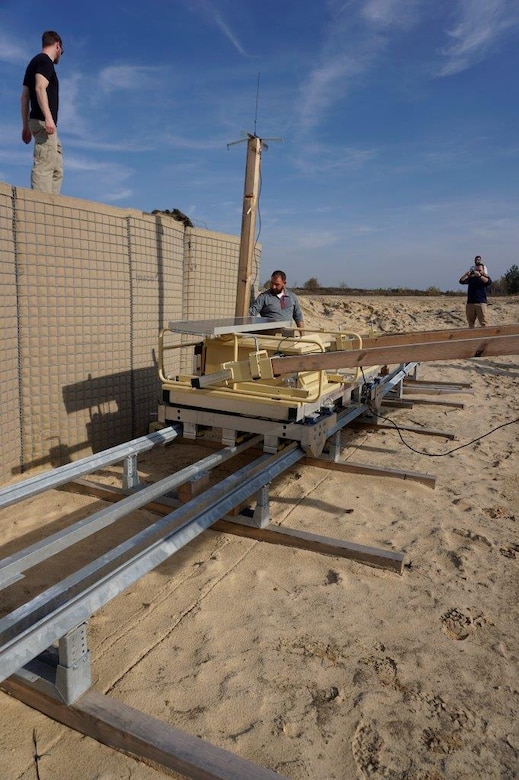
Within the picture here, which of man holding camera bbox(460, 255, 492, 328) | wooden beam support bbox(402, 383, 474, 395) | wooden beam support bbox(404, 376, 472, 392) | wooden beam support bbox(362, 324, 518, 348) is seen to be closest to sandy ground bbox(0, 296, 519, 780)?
wooden beam support bbox(362, 324, 518, 348)

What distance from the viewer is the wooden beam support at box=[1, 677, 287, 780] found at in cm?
206

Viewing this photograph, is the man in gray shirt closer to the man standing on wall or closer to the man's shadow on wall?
the man's shadow on wall

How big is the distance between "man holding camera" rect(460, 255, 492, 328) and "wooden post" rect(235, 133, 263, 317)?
8819mm

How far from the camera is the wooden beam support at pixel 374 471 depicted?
538cm

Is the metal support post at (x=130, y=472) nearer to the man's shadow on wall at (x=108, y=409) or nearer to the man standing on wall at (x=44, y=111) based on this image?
the man's shadow on wall at (x=108, y=409)

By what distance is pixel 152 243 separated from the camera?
6668 millimetres

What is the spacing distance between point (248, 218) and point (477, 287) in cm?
908

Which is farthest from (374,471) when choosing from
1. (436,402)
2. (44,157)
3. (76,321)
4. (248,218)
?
(44,157)

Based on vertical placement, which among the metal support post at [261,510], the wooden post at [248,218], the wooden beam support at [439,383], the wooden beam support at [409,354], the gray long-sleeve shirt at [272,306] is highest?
the wooden post at [248,218]

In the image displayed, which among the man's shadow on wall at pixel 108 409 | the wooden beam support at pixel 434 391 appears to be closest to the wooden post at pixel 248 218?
the man's shadow on wall at pixel 108 409

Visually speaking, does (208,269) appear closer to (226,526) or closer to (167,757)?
(226,526)

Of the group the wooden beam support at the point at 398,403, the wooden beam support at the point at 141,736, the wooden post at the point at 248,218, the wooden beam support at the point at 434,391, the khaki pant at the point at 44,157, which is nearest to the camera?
the wooden beam support at the point at 141,736

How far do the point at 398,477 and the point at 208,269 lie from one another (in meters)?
4.41

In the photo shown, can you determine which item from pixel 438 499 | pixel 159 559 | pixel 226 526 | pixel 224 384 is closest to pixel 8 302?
pixel 224 384
